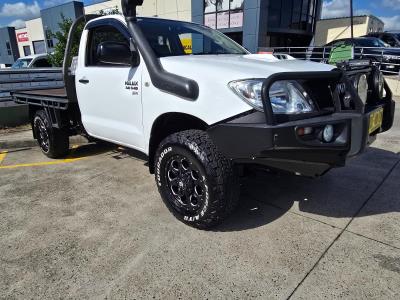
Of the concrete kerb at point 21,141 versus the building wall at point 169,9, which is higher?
the building wall at point 169,9

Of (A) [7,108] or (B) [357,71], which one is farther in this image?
(A) [7,108]

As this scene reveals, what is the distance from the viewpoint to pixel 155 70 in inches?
116

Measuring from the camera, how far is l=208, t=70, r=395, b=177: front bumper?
7.59 ft

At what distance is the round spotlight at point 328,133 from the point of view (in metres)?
2.37

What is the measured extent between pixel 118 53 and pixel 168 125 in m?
0.84

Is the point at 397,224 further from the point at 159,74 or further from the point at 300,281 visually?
the point at 159,74

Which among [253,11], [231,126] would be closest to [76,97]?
[231,126]

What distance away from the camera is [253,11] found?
21.1 meters

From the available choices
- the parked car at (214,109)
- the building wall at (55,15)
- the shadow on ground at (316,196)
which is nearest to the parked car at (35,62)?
the parked car at (214,109)

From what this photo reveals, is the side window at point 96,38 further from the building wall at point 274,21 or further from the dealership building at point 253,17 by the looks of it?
the building wall at point 274,21

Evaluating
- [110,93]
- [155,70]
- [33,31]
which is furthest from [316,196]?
[33,31]

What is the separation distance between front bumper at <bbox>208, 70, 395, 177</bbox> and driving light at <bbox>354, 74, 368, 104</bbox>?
1.50 ft

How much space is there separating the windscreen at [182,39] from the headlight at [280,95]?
→ 108 centimetres

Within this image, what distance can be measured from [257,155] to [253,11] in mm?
20907
